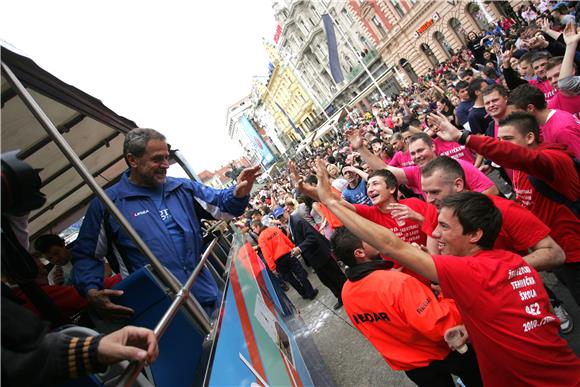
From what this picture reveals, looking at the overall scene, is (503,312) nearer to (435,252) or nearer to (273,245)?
(435,252)

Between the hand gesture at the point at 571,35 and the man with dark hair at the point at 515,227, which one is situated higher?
the hand gesture at the point at 571,35

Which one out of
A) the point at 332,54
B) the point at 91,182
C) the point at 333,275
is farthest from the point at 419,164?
the point at 332,54

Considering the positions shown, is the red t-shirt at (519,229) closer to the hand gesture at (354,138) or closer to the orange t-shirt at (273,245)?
the hand gesture at (354,138)

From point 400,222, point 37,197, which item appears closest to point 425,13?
point 400,222

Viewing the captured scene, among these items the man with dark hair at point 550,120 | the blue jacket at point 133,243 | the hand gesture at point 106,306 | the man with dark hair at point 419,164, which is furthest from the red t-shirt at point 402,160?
the hand gesture at point 106,306

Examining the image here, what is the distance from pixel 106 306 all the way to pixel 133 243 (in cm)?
46

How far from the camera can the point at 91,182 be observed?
179cm

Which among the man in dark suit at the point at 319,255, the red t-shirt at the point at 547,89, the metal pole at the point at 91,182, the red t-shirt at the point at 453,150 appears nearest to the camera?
the metal pole at the point at 91,182

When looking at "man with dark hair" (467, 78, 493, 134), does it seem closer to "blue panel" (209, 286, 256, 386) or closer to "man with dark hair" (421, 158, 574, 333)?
"man with dark hair" (421, 158, 574, 333)

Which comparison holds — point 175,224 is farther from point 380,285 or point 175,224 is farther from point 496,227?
point 496,227

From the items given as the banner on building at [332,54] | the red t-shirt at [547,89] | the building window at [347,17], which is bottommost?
the red t-shirt at [547,89]

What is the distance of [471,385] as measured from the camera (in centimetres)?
244

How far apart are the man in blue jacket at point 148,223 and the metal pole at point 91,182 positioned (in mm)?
492

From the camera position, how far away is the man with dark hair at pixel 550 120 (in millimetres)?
2867
